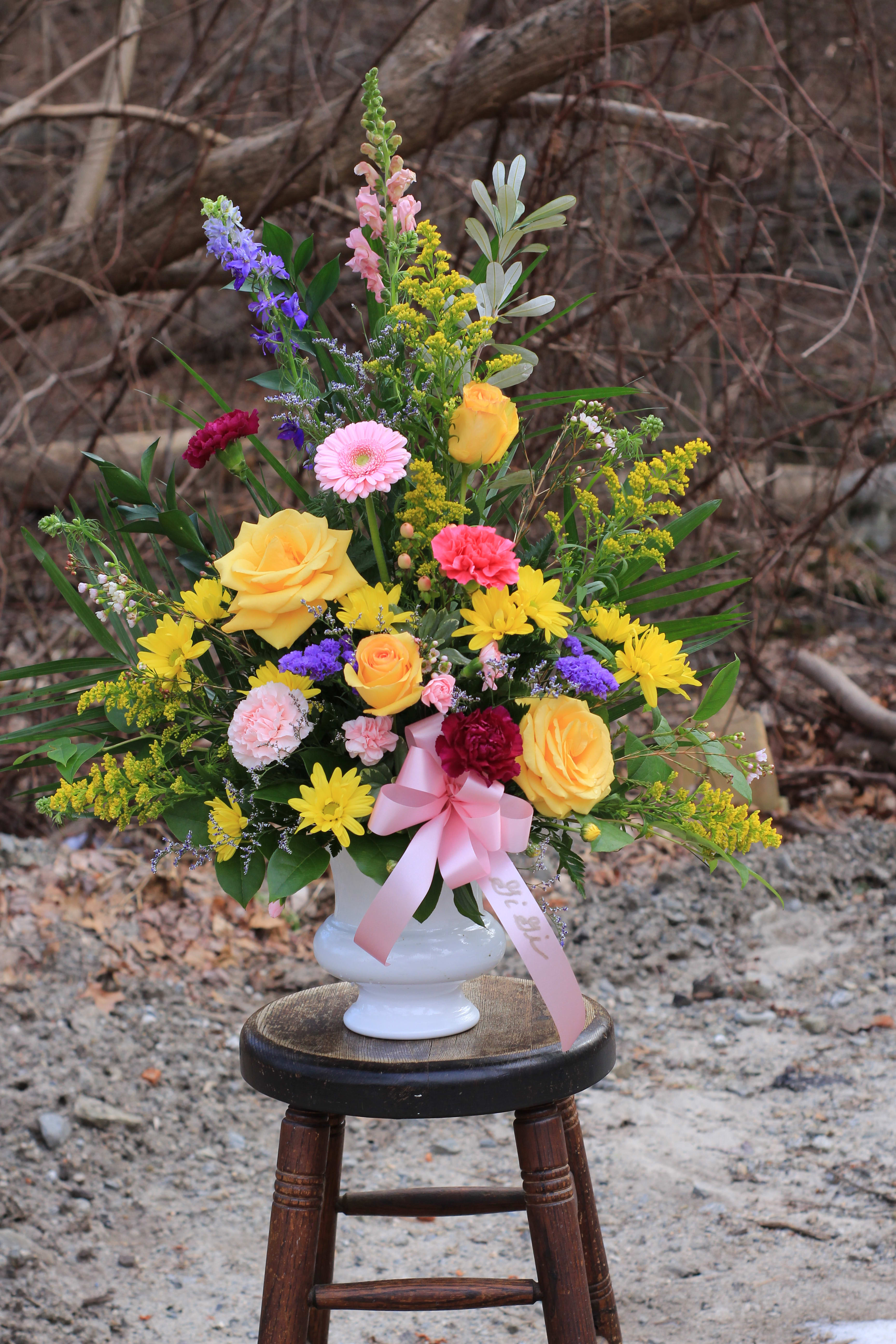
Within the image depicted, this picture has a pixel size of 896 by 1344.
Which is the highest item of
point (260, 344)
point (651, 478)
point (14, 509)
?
point (260, 344)

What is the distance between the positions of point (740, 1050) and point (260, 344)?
2.16 meters

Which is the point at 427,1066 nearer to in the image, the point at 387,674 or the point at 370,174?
the point at 387,674

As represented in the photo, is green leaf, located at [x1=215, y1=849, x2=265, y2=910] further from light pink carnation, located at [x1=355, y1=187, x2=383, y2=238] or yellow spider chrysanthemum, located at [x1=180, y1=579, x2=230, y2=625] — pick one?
light pink carnation, located at [x1=355, y1=187, x2=383, y2=238]

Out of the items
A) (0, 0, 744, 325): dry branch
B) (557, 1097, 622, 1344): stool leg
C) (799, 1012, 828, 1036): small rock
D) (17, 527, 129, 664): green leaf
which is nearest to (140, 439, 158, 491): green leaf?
(17, 527, 129, 664): green leaf

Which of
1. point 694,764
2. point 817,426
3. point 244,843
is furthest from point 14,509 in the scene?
point 817,426

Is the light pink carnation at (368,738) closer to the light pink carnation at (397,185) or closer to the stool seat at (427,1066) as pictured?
the stool seat at (427,1066)

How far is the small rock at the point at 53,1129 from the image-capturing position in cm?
231

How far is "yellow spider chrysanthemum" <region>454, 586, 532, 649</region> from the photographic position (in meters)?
1.13

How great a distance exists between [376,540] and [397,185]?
0.39m

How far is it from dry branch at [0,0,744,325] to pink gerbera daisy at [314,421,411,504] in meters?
2.20

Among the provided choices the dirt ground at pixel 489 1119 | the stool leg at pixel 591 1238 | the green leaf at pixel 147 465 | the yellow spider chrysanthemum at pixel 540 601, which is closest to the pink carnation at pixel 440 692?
the yellow spider chrysanthemum at pixel 540 601

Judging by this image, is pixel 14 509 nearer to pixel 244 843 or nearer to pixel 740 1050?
pixel 740 1050

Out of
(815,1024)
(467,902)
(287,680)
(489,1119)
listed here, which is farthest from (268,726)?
(815,1024)

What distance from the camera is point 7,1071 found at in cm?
244
